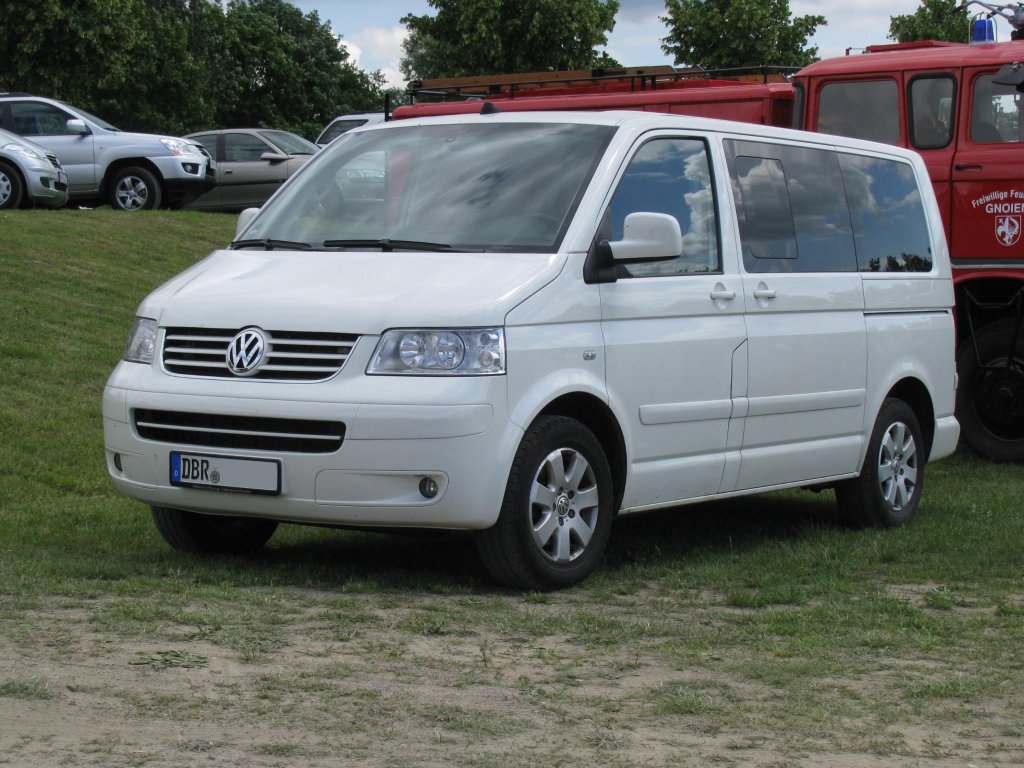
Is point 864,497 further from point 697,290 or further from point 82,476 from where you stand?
point 82,476

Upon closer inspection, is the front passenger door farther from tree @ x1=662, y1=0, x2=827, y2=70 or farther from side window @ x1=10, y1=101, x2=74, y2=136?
tree @ x1=662, y1=0, x2=827, y2=70

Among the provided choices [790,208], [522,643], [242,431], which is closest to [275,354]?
[242,431]

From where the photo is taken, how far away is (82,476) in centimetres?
948

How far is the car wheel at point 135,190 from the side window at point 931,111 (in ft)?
43.1

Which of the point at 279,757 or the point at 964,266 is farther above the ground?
the point at 964,266

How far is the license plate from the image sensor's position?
6191mm

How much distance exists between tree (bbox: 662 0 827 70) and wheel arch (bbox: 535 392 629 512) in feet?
123

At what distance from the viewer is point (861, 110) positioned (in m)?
11.3

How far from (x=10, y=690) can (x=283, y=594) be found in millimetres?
1723

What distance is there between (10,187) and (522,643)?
15461mm

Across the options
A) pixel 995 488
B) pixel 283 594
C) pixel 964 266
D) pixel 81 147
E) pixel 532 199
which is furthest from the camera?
pixel 81 147

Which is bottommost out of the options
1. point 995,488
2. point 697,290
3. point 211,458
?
point 995,488

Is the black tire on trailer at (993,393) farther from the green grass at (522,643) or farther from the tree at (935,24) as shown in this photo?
the tree at (935,24)

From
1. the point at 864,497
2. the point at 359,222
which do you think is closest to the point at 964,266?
the point at 864,497
